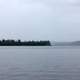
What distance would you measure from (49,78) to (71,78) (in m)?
1.92

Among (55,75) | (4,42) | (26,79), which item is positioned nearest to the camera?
(26,79)

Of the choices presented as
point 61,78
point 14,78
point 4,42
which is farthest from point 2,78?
point 4,42

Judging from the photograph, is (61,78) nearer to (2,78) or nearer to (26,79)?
(26,79)

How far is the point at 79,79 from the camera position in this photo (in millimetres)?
26000

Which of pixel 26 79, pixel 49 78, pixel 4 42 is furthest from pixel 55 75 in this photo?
pixel 4 42

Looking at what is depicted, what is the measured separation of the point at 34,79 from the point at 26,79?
0.76m

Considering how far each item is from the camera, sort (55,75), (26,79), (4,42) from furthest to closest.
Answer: (4,42) → (55,75) → (26,79)

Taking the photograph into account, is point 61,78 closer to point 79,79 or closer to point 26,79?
point 79,79

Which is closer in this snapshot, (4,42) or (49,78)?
(49,78)

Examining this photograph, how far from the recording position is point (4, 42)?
424ft

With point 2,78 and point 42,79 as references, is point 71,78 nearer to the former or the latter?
point 42,79

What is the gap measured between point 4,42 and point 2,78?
103538mm

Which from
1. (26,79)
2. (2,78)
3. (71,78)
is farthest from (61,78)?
(2,78)

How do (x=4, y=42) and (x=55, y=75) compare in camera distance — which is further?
(x=4, y=42)
